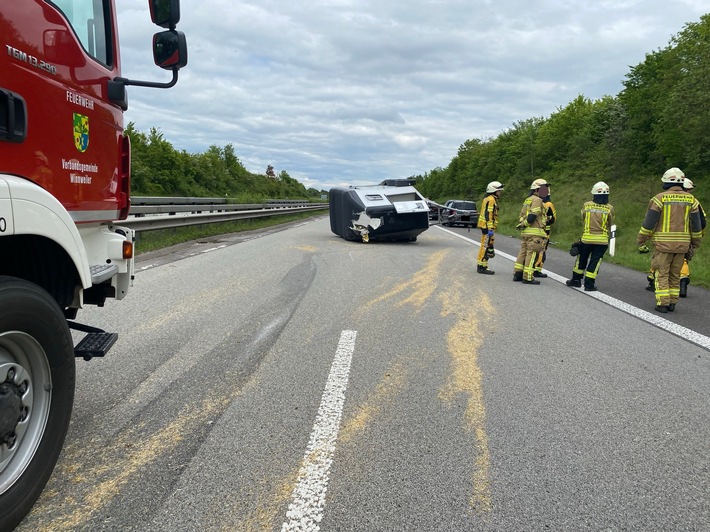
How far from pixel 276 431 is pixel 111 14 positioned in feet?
9.17

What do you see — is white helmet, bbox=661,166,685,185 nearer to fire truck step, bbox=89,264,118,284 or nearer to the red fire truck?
the red fire truck

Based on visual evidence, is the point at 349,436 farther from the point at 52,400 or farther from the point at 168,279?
the point at 168,279

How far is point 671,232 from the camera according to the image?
7398 mm

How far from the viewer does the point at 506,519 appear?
7.65 ft

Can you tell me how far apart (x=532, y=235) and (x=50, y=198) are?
8.47 metres

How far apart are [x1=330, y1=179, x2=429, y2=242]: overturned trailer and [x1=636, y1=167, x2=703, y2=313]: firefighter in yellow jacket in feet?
29.0

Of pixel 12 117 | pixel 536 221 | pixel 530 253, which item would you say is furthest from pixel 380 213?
pixel 12 117

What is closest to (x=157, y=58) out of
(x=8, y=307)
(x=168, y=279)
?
(x=8, y=307)

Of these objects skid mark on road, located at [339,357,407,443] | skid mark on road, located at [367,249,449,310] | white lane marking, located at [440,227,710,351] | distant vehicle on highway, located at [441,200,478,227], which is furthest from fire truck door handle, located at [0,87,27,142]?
distant vehicle on highway, located at [441,200,478,227]

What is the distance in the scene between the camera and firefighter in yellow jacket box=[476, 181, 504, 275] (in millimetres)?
10133

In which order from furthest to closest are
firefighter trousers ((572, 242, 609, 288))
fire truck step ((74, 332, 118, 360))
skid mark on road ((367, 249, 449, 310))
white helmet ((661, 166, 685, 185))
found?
firefighter trousers ((572, 242, 609, 288))
white helmet ((661, 166, 685, 185))
skid mark on road ((367, 249, 449, 310))
fire truck step ((74, 332, 118, 360))

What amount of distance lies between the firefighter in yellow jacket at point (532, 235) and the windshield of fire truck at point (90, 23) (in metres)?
7.63

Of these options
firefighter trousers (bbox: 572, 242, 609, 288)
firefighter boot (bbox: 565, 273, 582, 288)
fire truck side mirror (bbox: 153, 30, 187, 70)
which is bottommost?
firefighter boot (bbox: 565, 273, 582, 288)

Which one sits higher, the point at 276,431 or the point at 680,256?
the point at 680,256
